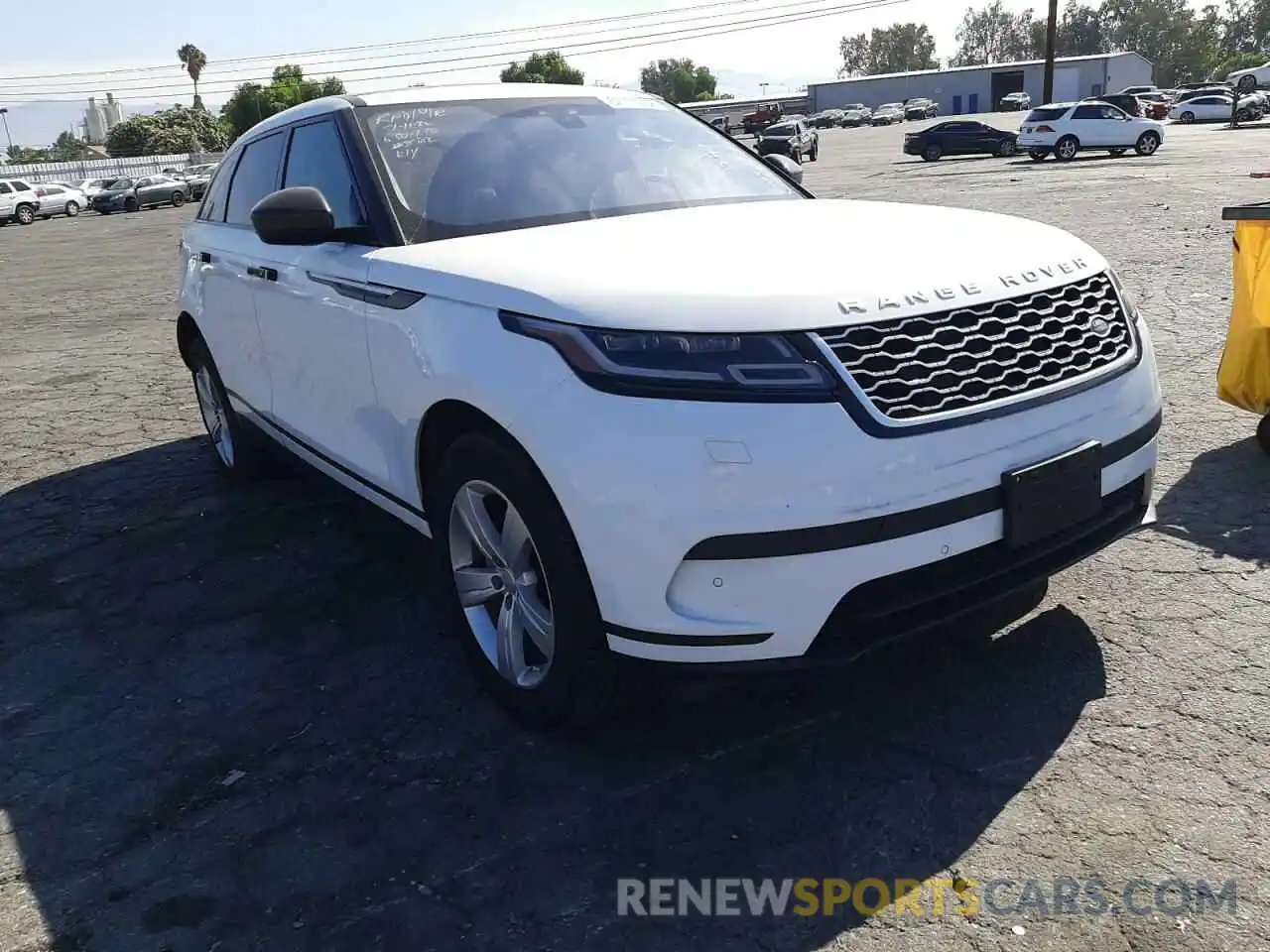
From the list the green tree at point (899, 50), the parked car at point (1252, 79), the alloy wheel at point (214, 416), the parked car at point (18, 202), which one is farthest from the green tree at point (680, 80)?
the alloy wheel at point (214, 416)

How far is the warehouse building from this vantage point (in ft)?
313

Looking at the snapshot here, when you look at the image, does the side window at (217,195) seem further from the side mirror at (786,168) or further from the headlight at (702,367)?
the headlight at (702,367)

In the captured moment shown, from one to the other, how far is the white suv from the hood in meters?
0.01


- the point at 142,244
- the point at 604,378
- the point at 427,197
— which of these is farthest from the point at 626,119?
the point at 142,244

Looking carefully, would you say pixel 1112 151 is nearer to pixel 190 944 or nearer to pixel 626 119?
pixel 626 119

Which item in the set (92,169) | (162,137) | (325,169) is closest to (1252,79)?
(92,169)

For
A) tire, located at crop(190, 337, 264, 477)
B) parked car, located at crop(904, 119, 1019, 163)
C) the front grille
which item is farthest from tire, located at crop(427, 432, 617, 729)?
parked car, located at crop(904, 119, 1019, 163)

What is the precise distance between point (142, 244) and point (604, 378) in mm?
24944

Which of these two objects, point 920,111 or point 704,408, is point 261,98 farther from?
point 704,408

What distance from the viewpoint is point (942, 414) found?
8.00ft

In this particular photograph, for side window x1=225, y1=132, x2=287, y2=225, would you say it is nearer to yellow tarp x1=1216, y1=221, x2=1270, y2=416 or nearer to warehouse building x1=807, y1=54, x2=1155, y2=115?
yellow tarp x1=1216, y1=221, x2=1270, y2=416

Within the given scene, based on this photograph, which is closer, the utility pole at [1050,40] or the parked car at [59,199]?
the parked car at [59,199]

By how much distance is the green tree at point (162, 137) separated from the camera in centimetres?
7662

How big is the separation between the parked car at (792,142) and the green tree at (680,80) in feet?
371
